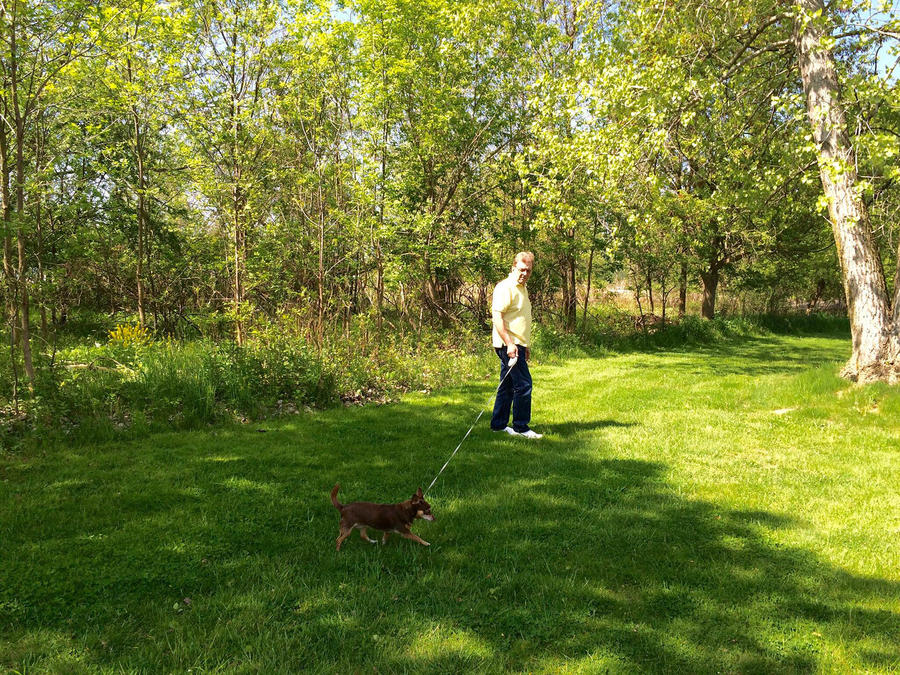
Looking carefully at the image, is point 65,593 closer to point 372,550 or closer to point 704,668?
point 372,550

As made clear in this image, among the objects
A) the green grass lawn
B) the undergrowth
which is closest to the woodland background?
the undergrowth

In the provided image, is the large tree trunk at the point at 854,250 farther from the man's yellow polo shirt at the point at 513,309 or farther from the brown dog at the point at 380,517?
the brown dog at the point at 380,517

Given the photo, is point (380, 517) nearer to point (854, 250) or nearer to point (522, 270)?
point (522, 270)

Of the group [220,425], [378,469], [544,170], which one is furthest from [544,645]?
[544,170]

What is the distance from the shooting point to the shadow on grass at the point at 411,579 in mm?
2523

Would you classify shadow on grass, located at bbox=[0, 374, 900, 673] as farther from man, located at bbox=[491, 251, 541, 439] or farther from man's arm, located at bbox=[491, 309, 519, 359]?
man's arm, located at bbox=[491, 309, 519, 359]

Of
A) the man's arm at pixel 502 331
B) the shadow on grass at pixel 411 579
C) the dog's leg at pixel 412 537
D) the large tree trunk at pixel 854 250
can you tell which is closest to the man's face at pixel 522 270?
the man's arm at pixel 502 331

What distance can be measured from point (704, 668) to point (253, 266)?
10.8 m

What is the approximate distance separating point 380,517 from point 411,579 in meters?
0.44

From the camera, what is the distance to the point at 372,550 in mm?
3404

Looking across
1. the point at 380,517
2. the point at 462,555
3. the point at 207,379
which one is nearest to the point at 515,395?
the point at 462,555

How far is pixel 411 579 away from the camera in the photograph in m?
3.08

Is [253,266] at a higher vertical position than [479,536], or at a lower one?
higher

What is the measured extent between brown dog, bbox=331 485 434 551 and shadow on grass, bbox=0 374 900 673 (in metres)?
0.14
